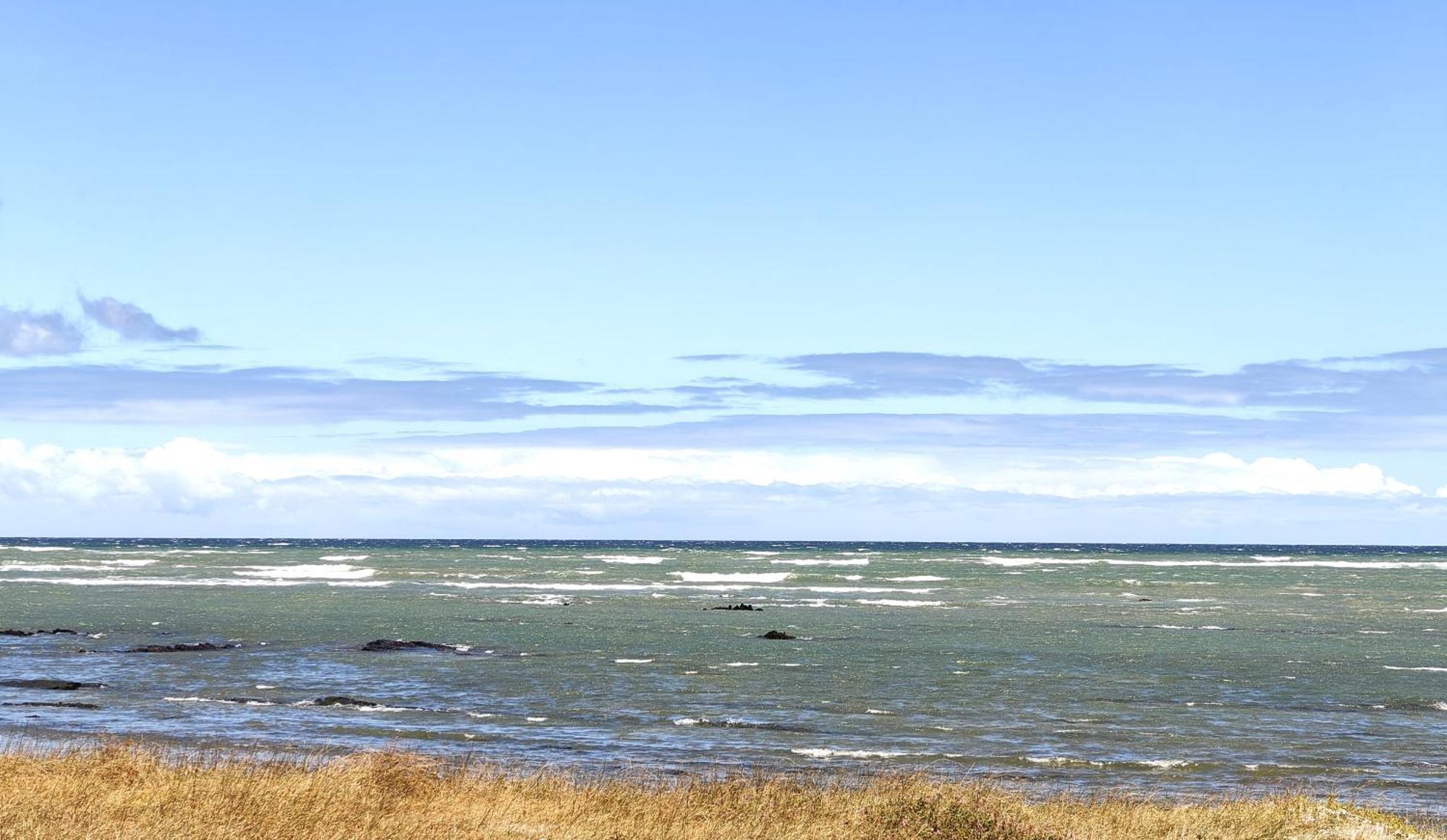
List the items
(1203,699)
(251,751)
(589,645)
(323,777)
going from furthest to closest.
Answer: (589,645)
(1203,699)
(251,751)
(323,777)

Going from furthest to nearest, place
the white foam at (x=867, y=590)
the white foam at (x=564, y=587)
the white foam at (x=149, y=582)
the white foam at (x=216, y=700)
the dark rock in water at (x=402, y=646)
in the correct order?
the white foam at (x=149, y=582), the white foam at (x=564, y=587), the white foam at (x=867, y=590), the dark rock in water at (x=402, y=646), the white foam at (x=216, y=700)

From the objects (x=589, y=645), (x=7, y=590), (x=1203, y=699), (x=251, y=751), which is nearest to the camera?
(x=251, y=751)

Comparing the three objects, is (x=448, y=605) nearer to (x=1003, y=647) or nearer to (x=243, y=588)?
(x=243, y=588)

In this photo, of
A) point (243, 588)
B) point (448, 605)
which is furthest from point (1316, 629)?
point (243, 588)

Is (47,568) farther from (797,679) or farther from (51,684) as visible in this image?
(797,679)

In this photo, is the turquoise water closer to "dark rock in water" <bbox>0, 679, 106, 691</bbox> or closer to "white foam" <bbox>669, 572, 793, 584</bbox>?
"dark rock in water" <bbox>0, 679, 106, 691</bbox>

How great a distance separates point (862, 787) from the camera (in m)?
19.7

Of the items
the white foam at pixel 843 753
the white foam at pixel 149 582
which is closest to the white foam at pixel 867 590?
the white foam at pixel 149 582

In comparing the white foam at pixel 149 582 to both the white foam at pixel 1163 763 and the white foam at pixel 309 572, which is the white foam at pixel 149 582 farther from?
the white foam at pixel 1163 763

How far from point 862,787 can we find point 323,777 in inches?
298

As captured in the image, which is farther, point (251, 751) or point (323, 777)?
point (251, 751)

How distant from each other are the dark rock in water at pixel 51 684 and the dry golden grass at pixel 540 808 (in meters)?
14.4

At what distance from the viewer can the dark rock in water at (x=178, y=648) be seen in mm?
42125

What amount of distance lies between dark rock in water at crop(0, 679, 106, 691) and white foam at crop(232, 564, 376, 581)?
209 feet
